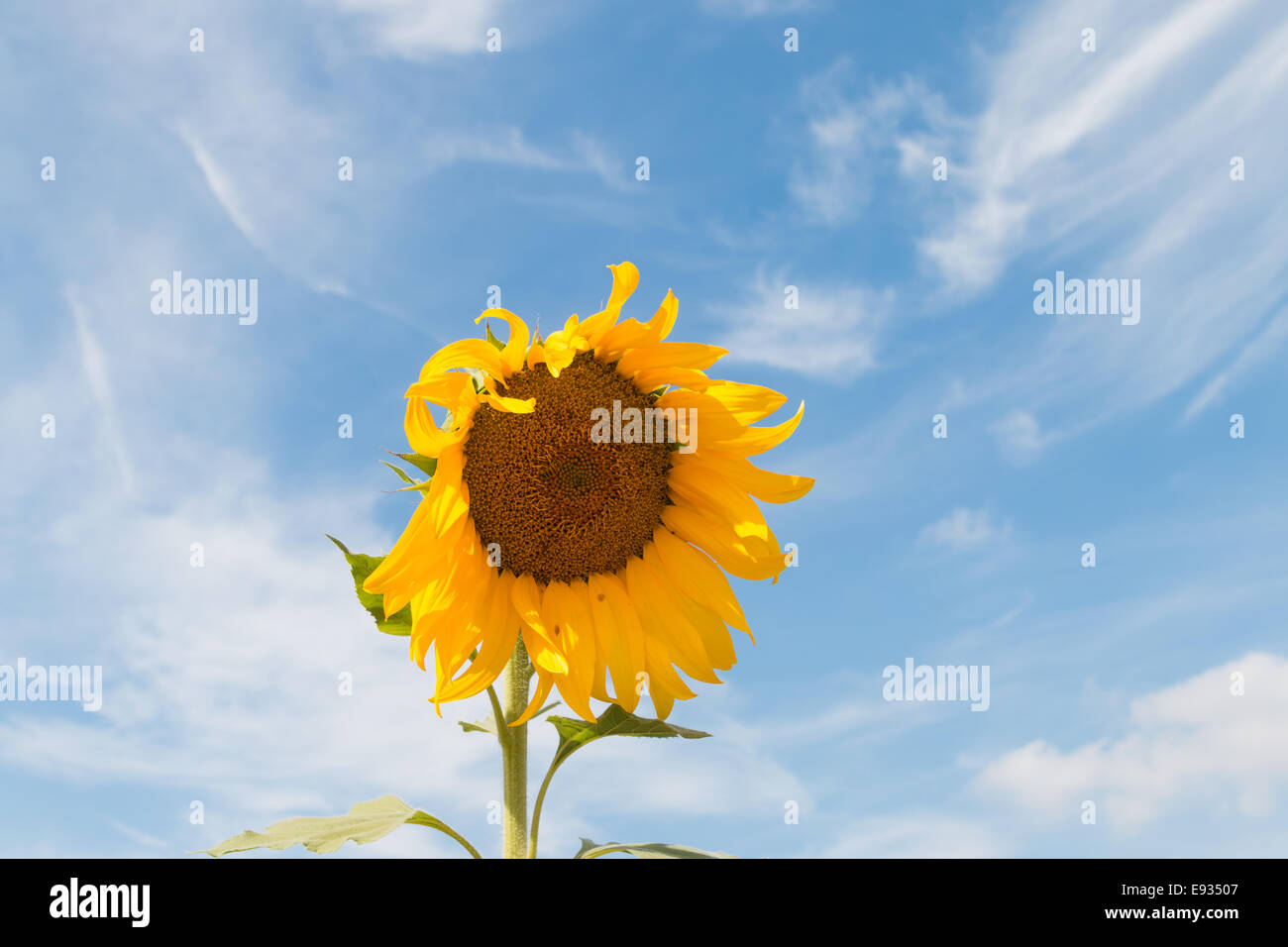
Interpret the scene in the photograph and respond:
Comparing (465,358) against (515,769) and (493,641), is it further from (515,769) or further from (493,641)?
(515,769)

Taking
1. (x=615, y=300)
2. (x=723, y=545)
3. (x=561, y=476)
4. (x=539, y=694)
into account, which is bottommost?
(x=539, y=694)

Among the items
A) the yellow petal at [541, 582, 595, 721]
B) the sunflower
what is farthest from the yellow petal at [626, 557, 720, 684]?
the yellow petal at [541, 582, 595, 721]

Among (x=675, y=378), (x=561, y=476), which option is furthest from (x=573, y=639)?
(x=675, y=378)

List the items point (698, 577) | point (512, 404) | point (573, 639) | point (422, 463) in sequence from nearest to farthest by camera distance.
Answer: point (512, 404), point (422, 463), point (573, 639), point (698, 577)
